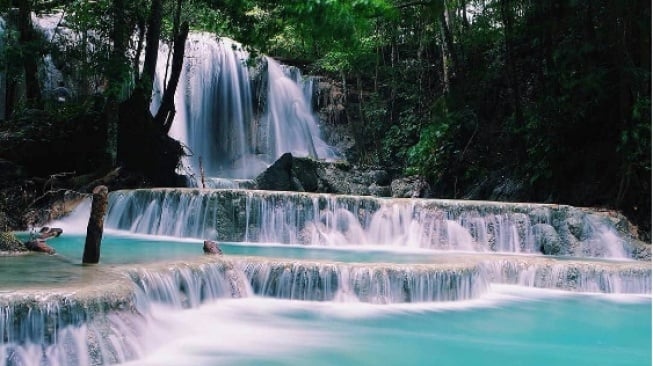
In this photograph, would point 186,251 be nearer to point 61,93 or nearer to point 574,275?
point 574,275

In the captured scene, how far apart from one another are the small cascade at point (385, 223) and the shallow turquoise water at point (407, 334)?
354cm

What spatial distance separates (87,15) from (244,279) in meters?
8.95

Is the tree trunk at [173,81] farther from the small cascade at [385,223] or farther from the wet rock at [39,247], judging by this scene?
the wet rock at [39,247]

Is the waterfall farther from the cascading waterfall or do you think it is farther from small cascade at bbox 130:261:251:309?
small cascade at bbox 130:261:251:309

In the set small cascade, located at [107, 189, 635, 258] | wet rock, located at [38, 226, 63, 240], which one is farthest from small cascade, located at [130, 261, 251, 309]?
small cascade, located at [107, 189, 635, 258]

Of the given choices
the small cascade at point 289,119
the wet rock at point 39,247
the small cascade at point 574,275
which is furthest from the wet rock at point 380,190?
the wet rock at point 39,247

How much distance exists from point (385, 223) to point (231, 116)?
1006 cm

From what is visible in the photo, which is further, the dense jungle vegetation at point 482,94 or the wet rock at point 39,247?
the dense jungle vegetation at point 482,94

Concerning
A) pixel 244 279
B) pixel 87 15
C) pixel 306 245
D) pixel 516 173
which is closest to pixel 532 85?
pixel 516 173

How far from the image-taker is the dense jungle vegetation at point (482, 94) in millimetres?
13359

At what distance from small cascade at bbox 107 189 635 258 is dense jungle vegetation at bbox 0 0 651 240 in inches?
63.9

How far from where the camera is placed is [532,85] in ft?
58.5

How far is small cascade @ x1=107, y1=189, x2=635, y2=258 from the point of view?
12133mm

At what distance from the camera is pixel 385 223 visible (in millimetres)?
12586
